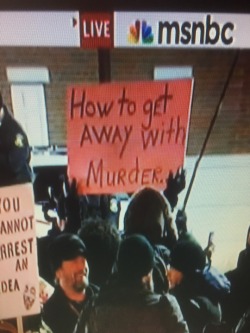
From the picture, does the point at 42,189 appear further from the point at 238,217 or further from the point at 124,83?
the point at 238,217

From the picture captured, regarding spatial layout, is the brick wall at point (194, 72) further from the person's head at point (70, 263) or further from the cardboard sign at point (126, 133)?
the person's head at point (70, 263)

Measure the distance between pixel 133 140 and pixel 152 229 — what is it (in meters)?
0.18

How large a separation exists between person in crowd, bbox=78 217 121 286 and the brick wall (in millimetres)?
174

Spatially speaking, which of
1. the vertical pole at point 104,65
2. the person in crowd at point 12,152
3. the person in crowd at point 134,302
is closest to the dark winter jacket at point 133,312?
the person in crowd at point 134,302

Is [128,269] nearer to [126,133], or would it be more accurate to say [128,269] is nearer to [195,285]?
[195,285]

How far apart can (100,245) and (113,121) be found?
9.4 inches

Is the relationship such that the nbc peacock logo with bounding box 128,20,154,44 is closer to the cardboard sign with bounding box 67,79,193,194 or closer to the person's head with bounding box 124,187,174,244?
the cardboard sign with bounding box 67,79,193,194

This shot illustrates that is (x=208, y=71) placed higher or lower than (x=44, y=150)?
higher

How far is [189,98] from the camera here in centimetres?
115

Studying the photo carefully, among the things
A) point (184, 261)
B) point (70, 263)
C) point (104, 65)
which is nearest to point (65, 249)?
point (70, 263)

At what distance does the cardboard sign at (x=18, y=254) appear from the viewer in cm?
116

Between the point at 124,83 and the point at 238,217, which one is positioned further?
the point at 238,217

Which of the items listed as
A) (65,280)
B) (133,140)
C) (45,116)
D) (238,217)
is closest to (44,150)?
(45,116)

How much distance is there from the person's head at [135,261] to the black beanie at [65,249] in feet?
0.25
